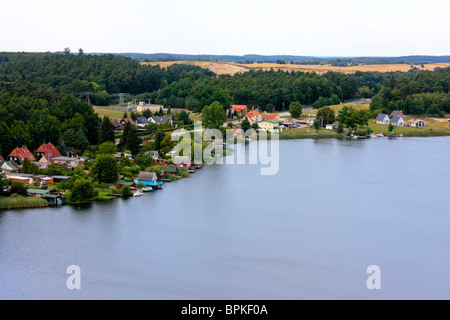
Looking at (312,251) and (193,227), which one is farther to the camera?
(193,227)

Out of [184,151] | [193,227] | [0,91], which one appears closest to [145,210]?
[193,227]

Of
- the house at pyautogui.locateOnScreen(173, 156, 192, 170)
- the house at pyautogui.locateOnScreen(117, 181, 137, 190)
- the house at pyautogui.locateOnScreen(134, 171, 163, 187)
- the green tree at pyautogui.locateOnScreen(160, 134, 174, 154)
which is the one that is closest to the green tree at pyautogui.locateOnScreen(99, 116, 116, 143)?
the green tree at pyautogui.locateOnScreen(160, 134, 174, 154)

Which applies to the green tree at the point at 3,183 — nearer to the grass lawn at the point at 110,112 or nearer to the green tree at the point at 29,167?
the green tree at the point at 29,167

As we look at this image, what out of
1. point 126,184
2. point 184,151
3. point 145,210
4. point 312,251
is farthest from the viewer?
point 184,151

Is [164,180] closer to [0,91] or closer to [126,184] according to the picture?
[126,184]

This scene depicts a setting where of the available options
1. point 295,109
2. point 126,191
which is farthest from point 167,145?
point 295,109

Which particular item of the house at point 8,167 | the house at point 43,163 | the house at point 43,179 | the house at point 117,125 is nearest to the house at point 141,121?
the house at point 117,125

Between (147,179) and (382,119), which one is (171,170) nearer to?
(147,179)
